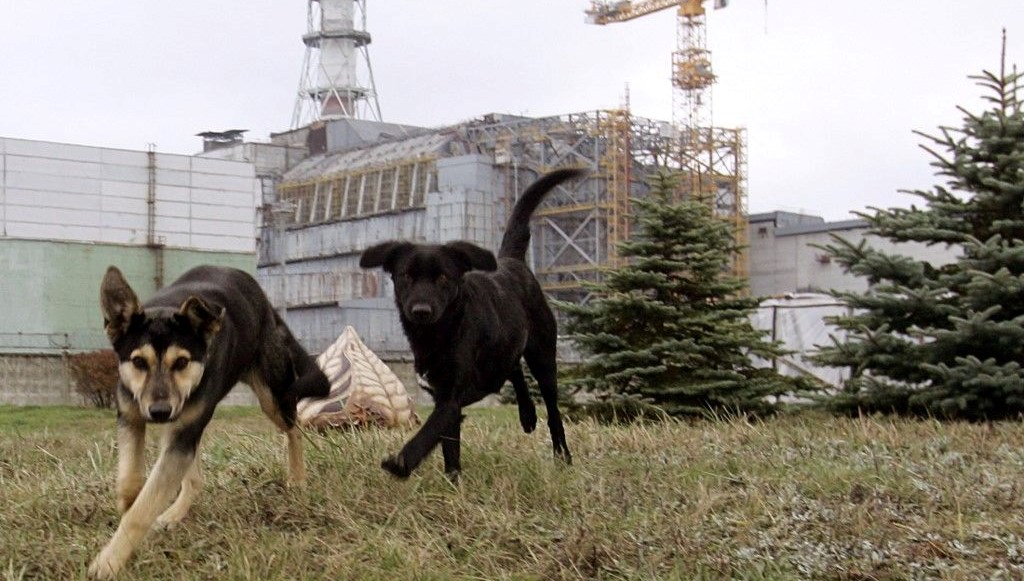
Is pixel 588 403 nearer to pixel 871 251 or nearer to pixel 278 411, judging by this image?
pixel 871 251

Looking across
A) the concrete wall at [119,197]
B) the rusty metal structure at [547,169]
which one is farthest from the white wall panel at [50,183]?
the rusty metal structure at [547,169]

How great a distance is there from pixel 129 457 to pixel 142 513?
1.52ft

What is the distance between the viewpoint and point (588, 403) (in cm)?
1611

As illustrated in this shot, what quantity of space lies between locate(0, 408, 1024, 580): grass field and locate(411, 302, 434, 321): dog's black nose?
910 mm

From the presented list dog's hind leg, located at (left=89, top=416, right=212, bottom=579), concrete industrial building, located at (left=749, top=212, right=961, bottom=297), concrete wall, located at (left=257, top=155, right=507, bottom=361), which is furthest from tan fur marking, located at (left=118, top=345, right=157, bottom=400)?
concrete industrial building, located at (left=749, top=212, right=961, bottom=297)

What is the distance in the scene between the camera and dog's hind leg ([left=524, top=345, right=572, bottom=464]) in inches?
364

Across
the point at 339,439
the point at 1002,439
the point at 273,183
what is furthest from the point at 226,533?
the point at 273,183

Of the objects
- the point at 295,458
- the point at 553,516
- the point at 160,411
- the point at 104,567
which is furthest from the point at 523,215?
the point at 104,567

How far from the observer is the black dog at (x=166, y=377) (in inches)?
234

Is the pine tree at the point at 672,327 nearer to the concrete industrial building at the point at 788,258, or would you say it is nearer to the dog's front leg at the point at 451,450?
the dog's front leg at the point at 451,450

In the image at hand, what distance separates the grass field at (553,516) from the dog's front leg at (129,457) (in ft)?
0.80

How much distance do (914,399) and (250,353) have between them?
846cm

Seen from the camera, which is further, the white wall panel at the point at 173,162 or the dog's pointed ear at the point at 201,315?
the white wall panel at the point at 173,162

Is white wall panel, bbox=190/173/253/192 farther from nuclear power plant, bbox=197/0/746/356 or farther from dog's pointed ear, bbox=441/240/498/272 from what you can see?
dog's pointed ear, bbox=441/240/498/272
